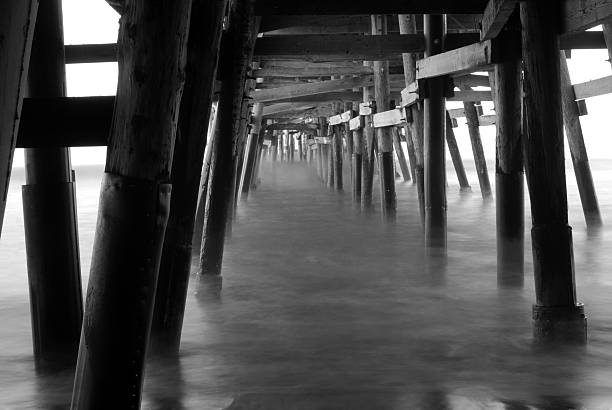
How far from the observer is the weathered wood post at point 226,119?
4.22 m

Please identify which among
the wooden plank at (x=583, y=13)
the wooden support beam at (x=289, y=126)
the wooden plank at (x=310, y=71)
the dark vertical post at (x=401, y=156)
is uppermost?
the wooden plank at (x=310, y=71)

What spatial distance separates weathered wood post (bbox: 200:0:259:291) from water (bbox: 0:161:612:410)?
0.93ft

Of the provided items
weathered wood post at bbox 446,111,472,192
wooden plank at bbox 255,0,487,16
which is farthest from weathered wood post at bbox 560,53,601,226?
weathered wood post at bbox 446,111,472,192

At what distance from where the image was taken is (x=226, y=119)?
4457 mm

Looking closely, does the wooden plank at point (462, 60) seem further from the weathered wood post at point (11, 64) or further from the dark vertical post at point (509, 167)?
the weathered wood post at point (11, 64)

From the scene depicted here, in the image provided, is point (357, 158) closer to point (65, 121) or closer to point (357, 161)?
point (357, 161)

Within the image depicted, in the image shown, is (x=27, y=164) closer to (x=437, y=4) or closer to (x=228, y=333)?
(x=228, y=333)

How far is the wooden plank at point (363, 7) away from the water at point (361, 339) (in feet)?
5.41

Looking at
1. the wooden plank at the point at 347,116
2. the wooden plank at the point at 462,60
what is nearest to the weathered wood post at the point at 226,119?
the wooden plank at the point at 462,60

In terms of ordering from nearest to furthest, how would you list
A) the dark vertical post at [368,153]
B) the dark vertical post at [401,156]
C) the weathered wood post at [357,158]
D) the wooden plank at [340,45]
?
1. the wooden plank at [340,45]
2. the dark vertical post at [368,153]
3. the weathered wood post at [357,158]
4. the dark vertical post at [401,156]

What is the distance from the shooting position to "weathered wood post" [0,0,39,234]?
154 centimetres

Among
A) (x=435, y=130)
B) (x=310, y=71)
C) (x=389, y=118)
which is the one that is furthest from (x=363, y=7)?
(x=310, y=71)

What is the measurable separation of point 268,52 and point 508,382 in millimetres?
3133

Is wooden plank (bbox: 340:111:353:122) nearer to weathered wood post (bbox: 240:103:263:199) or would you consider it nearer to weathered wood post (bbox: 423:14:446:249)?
weathered wood post (bbox: 240:103:263:199)
